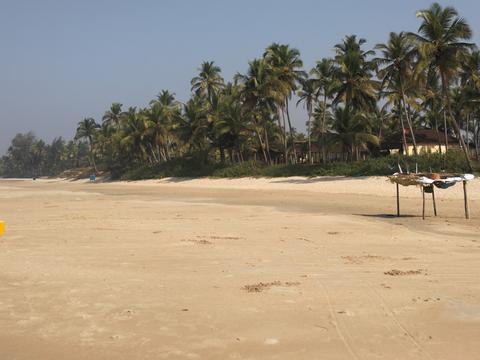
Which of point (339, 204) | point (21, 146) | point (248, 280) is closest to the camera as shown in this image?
point (248, 280)

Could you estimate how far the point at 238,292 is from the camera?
6.82 meters

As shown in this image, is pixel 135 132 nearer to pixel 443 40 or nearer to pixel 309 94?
pixel 309 94

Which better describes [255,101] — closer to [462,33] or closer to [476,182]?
[462,33]

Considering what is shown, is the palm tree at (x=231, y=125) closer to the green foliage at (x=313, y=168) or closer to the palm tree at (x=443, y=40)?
the green foliage at (x=313, y=168)

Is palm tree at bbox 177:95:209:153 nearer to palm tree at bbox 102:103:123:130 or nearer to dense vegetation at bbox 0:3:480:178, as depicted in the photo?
dense vegetation at bbox 0:3:480:178

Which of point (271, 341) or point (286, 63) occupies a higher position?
point (286, 63)

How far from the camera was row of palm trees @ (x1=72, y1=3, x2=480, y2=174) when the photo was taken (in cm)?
3303

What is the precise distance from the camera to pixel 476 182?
27.0 m

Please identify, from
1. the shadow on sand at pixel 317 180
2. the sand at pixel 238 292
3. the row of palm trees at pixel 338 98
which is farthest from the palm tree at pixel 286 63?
the sand at pixel 238 292

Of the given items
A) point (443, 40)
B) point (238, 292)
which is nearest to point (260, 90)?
point (443, 40)

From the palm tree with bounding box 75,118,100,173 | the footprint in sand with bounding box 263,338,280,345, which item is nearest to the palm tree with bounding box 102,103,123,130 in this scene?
the palm tree with bounding box 75,118,100,173

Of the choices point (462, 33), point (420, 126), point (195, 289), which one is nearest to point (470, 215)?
point (195, 289)

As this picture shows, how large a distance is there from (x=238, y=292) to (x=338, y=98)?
36.9m

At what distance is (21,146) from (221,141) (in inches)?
4901
